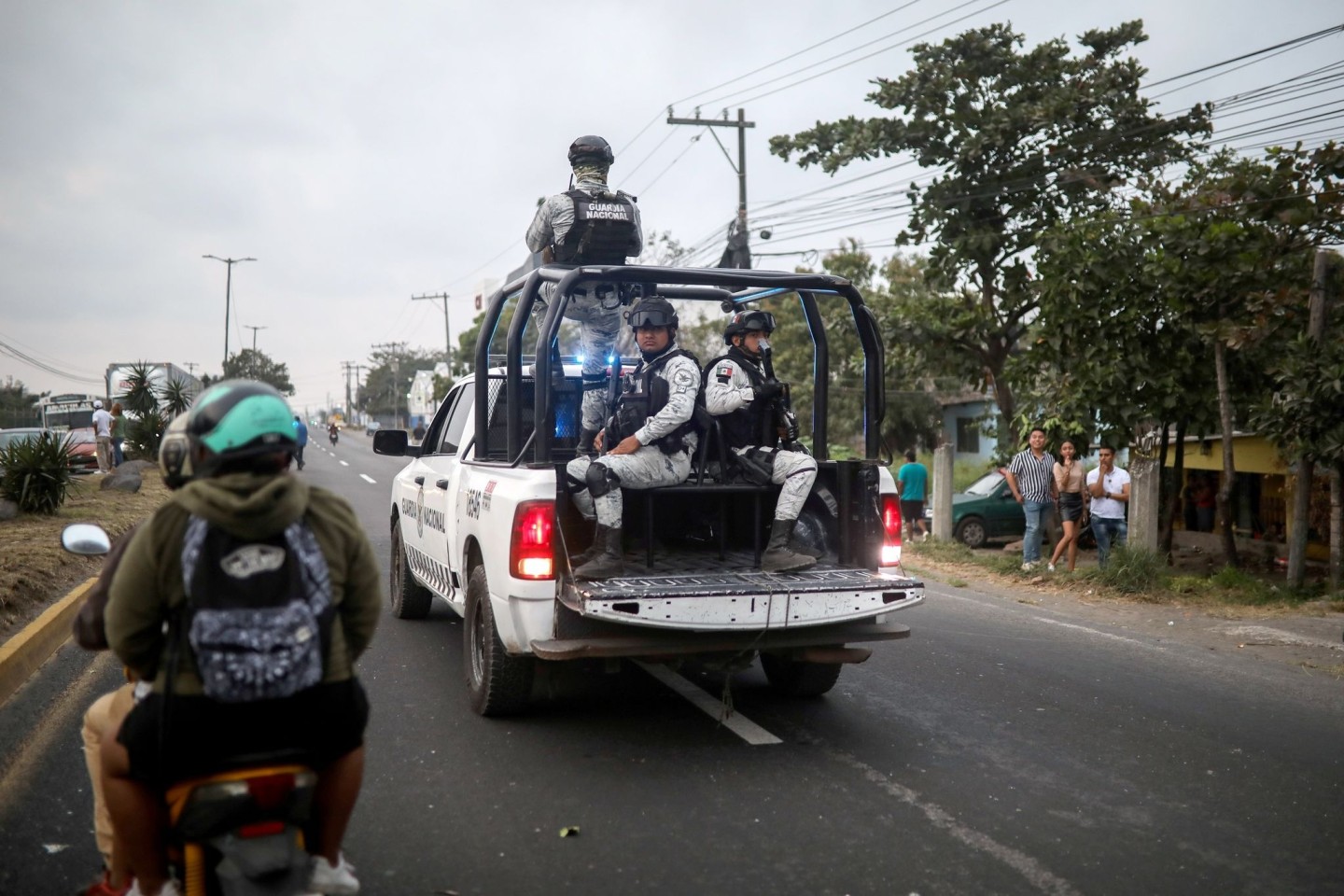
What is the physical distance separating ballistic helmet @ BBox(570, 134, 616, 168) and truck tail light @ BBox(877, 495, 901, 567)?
118 inches

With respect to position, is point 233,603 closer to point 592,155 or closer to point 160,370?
point 592,155

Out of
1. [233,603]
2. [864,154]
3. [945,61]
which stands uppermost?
[945,61]

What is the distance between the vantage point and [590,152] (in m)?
7.48

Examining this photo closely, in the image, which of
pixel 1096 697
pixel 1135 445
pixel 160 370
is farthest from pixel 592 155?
pixel 160 370

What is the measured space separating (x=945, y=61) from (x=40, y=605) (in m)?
14.8

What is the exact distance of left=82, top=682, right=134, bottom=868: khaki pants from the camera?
2.97 metres

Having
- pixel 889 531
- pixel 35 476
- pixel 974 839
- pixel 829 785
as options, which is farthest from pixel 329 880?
pixel 35 476

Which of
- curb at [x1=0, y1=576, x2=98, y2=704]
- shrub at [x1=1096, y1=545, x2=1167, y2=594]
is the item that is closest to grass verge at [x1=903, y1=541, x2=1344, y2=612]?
shrub at [x1=1096, y1=545, x2=1167, y2=594]

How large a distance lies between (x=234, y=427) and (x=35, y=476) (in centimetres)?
1280

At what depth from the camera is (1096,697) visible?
677cm

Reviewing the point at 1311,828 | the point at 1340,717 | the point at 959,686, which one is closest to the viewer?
the point at 1311,828

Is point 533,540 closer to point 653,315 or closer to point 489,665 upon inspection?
point 489,665

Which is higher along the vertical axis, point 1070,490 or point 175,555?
point 175,555

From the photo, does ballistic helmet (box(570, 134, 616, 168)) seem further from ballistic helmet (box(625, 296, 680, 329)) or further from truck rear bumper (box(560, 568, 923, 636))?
truck rear bumper (box(560, 568, 923, 636))
